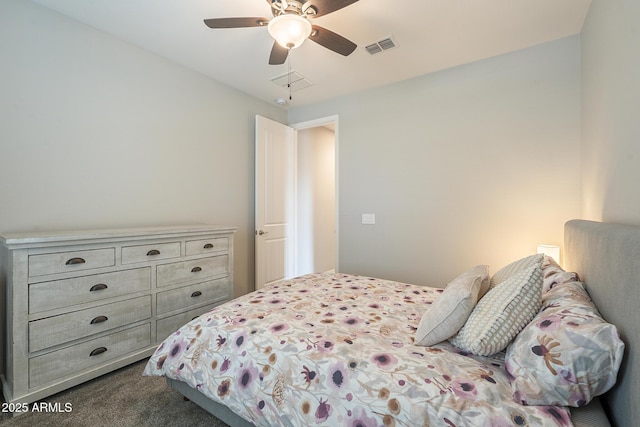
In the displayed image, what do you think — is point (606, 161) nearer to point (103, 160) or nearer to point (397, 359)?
point (397, 359)

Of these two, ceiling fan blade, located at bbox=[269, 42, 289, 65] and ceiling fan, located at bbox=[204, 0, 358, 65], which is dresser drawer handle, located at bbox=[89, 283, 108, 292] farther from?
ceiling fan blade, located at bbox=[269, 42, 289, 65]

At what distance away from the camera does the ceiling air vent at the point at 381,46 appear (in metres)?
2.33

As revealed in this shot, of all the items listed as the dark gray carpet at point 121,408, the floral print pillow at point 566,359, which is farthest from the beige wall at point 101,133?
the floral print pillow at point 566,359

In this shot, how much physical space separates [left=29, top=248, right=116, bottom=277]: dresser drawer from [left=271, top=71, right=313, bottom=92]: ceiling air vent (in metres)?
2.26

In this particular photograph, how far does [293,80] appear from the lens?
302 cm

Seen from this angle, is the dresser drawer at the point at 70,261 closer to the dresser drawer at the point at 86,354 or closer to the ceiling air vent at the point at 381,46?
the dresser drawer at the point at 86,354

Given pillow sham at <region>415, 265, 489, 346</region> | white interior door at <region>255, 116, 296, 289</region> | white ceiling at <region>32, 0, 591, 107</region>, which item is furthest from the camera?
white interior door at <region>255, 116, 296, 289</region>

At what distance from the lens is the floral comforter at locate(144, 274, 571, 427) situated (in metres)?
0.88

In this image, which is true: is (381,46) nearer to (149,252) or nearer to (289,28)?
(289,28)

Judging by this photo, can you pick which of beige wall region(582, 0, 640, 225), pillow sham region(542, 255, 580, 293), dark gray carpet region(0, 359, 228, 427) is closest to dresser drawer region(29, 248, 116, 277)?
dark gray carpet region(0, 359, 228, 427)

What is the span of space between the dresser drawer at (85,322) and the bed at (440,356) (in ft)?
2.30

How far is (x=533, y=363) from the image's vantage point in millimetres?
866

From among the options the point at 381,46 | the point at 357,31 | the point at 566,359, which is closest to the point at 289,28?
the point at 357,31

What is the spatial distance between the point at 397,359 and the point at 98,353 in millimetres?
1993
